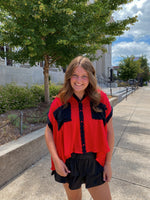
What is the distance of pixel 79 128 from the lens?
1.32 m

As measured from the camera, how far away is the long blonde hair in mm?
1347

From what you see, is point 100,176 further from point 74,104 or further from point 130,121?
point 130,121

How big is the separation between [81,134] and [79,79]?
0.48 metres

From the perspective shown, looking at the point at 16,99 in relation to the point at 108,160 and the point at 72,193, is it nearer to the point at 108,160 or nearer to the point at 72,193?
the point at 72,193

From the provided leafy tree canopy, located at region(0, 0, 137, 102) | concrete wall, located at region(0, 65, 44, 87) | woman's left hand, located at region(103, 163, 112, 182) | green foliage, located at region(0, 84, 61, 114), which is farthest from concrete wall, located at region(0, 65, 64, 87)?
woman's left hand, located at region(103, 163, 112, 182)

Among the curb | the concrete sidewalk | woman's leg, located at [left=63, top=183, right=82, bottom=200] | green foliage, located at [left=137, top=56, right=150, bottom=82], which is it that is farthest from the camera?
green foliage, located at [left=137, top=56, right=150, bottom=82]

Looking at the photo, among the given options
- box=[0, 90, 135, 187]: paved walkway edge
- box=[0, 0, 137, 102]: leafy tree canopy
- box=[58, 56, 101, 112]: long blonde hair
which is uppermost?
box=[0, 0, 137, 102]: leafy tree canopy

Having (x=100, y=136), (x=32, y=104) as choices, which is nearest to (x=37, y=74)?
(x=32, y=104)

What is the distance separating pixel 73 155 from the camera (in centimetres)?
137

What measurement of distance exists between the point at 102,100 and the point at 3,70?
7.65m

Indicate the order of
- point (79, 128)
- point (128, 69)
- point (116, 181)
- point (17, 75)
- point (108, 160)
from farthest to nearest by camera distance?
point (128, 69)
point (17, 75)
point (116, 181)
point (108, 160)
point (79, 128)

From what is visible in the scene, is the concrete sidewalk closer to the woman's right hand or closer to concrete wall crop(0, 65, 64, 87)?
the woman's right hand

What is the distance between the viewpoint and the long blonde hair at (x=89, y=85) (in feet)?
4.42

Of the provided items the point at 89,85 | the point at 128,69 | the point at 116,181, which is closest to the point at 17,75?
the point at 116,181
